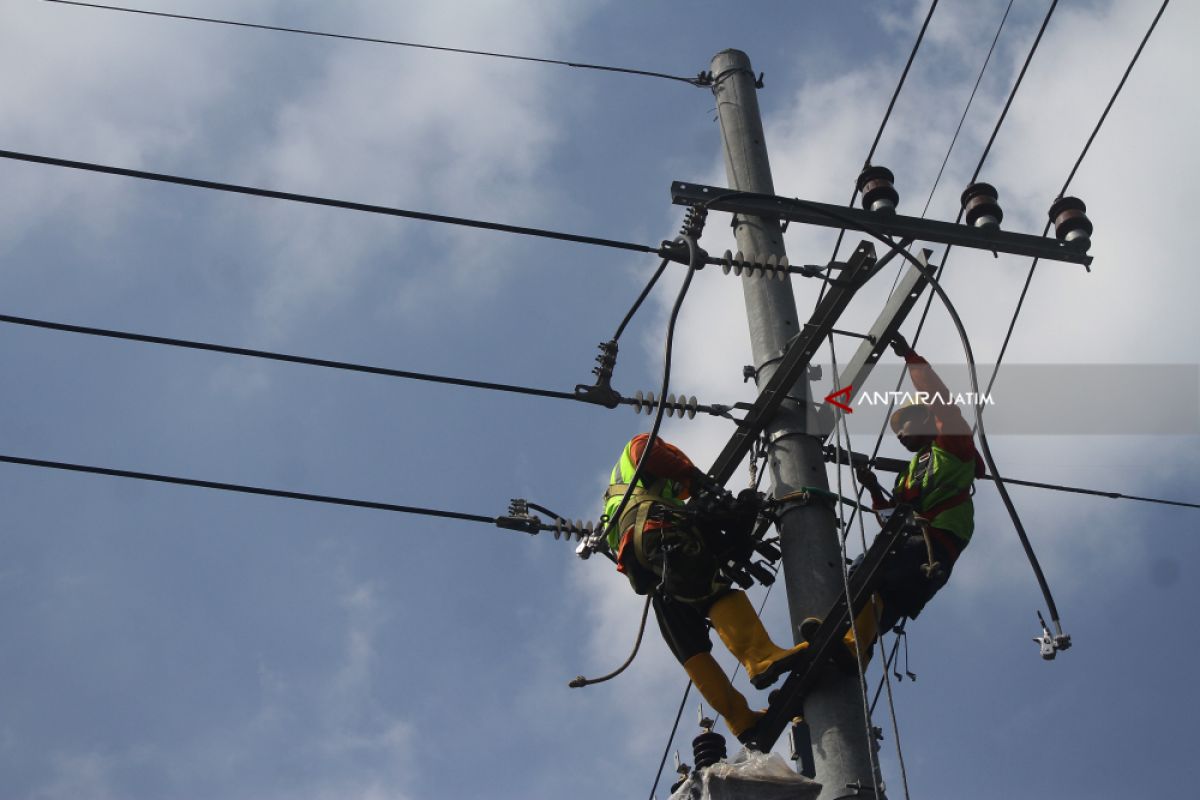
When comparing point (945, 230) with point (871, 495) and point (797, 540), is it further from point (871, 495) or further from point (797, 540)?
point (797, 540)

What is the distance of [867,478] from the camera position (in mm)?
7223

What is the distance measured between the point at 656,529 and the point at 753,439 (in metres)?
0.71

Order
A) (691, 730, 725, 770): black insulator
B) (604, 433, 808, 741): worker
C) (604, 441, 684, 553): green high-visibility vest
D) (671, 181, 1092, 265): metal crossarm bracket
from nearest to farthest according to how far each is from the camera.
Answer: (691, 730, 725, 770): black insulator
(604, 433, 808, 741): worker
(604, 441, 684, 553): green high-visibility vest
(671, 181, 1092, 265): metal crossarm bracket

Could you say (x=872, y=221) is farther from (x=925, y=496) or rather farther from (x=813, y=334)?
(x=925, y=496)

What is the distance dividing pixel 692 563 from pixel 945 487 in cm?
141

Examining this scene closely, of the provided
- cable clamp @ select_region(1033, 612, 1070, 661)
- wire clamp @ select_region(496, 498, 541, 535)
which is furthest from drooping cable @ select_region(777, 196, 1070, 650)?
wire clamp @ select_region(496, 498, 541, 535)

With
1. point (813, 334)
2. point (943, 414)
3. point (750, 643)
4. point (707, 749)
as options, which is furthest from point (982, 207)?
point (707, 749)

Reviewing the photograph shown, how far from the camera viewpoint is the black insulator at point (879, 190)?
7285 mm

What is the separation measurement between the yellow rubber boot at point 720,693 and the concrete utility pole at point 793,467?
503mm

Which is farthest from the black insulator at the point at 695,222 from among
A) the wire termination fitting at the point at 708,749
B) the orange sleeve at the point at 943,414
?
the wire termination fitting at the point at 708,749

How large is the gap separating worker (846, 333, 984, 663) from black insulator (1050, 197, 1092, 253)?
1.02 m

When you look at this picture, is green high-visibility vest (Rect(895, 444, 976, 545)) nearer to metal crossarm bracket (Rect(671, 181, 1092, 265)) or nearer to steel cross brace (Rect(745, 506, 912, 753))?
steel cross brace (Rect(745, 506, 912, 753))

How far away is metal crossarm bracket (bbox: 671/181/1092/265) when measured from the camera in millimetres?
7219

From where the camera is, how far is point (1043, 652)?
5.98 metres
